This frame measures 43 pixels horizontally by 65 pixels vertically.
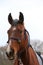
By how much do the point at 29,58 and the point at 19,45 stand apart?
63 centimetres

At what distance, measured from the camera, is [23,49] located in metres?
9.00

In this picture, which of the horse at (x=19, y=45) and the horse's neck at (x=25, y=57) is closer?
the horse at (x=19, y=45)

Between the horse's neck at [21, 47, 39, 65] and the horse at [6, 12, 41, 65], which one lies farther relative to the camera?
the horse's neck at [21, 47, 39, 65]

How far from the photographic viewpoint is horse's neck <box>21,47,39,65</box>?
30.2 feet

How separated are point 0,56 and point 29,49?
1285 cm

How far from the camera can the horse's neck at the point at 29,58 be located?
30.2ft

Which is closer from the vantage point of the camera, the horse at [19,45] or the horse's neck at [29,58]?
the horse at [19,45]

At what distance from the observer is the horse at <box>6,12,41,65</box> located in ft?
28.7

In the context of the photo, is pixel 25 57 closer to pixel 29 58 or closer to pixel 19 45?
pixel 29 58

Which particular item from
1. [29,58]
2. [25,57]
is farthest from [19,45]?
[29,58]

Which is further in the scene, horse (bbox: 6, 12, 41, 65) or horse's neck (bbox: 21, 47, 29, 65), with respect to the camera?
horse's neck (bbox: 21, 47, 29, 65)

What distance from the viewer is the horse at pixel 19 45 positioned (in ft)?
28.7

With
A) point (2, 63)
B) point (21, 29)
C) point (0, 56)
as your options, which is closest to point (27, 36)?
point (21, 29)

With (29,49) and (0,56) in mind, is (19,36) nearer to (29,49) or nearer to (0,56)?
(29,49)
